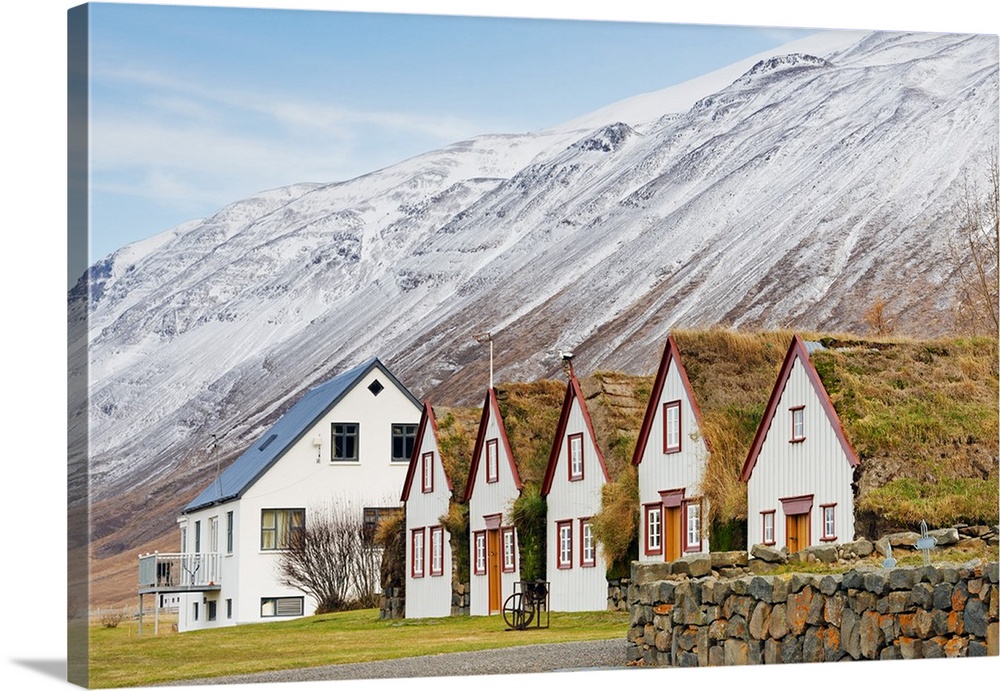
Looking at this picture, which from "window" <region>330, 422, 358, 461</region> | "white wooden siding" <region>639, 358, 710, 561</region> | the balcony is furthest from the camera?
"window" <region>330, 422, 358, 461</region>

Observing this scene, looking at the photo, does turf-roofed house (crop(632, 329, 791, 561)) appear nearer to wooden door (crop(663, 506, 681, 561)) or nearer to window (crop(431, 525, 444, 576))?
wooden door (crop(663, 506, 681, 561))

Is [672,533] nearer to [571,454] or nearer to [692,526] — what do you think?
[692,526]

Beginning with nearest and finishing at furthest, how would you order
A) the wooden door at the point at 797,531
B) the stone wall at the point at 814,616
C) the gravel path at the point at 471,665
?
the stone wall at the point at 814,616, the gravel path at the point at 471,665, the wooden door at the point at 797,531

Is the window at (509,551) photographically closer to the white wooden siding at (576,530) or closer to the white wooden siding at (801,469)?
the white wooden siding at (576,530)

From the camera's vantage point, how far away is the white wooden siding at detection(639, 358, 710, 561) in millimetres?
24562

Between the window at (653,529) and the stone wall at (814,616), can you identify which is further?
the window at (653,529)

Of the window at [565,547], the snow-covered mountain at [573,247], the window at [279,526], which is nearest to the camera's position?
the window at [279,526]

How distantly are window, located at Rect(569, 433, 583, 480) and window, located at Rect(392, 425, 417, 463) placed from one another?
7.58ft

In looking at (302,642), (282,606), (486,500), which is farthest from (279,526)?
(486,500)

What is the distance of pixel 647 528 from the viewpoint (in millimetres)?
25328

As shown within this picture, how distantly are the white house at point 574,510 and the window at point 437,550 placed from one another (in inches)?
70.4

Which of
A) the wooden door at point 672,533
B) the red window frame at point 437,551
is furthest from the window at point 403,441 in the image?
the wooden door at point 672,533

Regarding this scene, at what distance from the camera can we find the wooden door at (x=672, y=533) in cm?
2491

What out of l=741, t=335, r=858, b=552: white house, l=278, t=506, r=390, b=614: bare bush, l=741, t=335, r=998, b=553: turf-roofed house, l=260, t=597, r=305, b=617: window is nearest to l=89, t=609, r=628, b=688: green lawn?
l=260, t=597, r=305, b=617: window
